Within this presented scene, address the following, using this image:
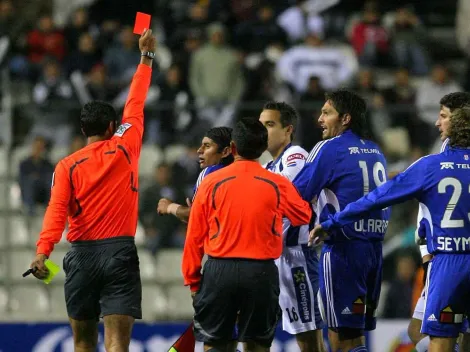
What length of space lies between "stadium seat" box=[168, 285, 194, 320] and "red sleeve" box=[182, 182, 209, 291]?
6.73m

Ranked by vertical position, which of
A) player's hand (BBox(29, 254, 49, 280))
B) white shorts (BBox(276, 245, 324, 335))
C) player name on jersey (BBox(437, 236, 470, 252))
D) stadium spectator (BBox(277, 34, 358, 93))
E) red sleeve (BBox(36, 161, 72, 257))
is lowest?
white shorts (BBox(276, 245, 324, 335))

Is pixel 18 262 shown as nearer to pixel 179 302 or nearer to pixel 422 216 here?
pixel 179 302

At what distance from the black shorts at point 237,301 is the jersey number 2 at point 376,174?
1236mm

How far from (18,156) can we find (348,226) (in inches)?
303

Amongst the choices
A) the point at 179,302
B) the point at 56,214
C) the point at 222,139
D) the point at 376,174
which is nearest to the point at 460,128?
the point at 376,174

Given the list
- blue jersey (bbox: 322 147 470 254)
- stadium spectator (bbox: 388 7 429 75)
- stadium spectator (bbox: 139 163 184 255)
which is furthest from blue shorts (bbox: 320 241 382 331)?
stadium spectator (bbox: 388 7 429 75)

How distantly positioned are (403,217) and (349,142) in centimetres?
547

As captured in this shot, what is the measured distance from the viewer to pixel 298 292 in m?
8.97

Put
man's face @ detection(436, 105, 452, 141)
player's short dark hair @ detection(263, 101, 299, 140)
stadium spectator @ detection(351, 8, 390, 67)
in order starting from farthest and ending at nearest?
stadium spectator @ detection(351, 8, 390, 67) → player's short dark hair @ detection(263, 101, 299, 140) → man's face @ detection(436, 105, 452, 141)

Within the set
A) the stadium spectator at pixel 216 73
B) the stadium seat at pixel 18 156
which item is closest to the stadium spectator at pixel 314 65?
the stadium spectator at pixel 216 73

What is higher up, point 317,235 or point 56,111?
point 56,111

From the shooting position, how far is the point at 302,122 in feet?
45.9

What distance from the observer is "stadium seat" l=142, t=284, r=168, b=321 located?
14625 mm

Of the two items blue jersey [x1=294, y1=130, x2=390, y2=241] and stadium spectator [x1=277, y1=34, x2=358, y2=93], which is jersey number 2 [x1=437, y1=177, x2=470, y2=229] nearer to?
blue jersey [x1=294, y1=130, x2=390, y2=241]
